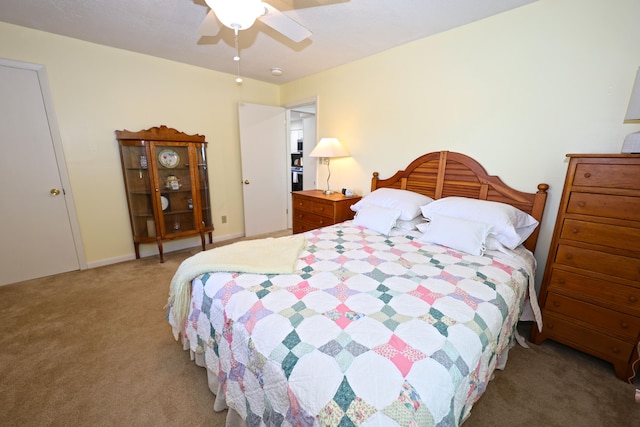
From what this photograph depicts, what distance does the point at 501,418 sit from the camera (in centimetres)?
137

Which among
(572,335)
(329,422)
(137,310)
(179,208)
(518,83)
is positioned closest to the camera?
(329,422)

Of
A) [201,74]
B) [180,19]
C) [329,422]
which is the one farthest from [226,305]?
[201,74]

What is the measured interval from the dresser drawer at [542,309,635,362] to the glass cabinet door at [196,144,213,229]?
367 cm

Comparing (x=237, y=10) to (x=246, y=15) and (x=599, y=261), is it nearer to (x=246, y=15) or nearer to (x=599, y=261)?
(x=246, y=15)

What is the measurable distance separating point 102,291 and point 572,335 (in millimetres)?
3910

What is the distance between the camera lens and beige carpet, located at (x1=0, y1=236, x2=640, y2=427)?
1367 mm

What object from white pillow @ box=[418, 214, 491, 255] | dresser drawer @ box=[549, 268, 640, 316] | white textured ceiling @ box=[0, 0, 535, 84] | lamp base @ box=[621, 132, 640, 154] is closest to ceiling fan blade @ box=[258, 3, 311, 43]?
white textured ceiling @ box=[0, 0, 535, 84]

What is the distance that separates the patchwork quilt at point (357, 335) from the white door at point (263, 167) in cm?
264

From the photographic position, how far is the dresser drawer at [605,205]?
1.45 m

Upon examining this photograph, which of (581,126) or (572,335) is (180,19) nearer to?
(581,126)

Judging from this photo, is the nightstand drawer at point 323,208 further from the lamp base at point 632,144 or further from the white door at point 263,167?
the lamp base at point 632,144

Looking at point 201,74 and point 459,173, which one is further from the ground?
point 201,74

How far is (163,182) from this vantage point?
3275 mm

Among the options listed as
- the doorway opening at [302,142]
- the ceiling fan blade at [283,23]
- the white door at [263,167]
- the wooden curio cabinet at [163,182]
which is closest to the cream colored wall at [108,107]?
the wooden curio cabinet at [163,182]
